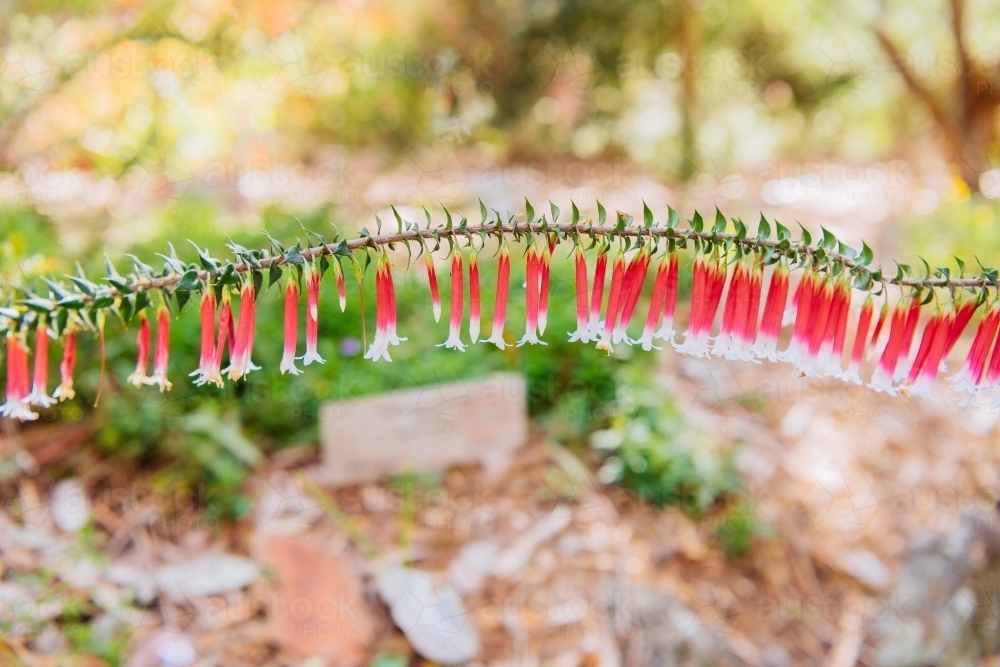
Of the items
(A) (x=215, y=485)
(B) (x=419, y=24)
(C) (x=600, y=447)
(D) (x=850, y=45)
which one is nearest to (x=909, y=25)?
(D) (x=850, y=45)

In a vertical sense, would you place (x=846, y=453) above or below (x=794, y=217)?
below

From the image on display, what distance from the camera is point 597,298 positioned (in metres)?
1.47

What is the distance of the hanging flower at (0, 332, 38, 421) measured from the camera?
1281mm

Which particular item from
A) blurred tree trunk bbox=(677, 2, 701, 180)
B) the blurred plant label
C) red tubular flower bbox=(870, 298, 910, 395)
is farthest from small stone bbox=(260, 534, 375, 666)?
blurred tree trunk bbox=(677, 2, 701, 180)

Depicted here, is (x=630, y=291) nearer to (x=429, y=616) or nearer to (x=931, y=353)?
(x=931, y=353)

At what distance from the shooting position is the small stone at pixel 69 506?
8.01ft

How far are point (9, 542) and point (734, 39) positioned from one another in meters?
8.70

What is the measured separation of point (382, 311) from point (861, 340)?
97 centimetres

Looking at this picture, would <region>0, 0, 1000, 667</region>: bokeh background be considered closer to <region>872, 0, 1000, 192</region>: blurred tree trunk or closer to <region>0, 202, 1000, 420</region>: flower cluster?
<region>872, 0, 1000, 192</region>: blurred tree trunk

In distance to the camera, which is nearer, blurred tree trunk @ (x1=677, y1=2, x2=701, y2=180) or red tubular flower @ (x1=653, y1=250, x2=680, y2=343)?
red tubular flower @ (x1=653, y1=250, x2=680, y2=343)

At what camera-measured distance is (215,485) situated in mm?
2611

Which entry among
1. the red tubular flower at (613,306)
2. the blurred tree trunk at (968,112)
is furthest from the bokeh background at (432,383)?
the red tubular flower at (613,306)

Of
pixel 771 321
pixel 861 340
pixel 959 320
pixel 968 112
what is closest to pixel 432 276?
pixel 771 321

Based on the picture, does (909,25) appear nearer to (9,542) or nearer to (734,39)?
(734,39)
